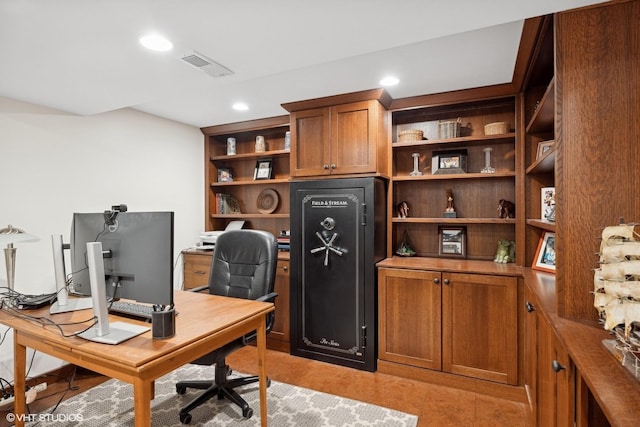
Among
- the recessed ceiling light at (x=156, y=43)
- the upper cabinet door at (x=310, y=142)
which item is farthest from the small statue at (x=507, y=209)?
the recessed ceiling light at (x=156, y=43)

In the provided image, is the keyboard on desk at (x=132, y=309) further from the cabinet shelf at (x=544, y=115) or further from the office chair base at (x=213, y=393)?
the cabinet shelf at (x=544, y=115)

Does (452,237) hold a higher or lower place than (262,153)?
lower

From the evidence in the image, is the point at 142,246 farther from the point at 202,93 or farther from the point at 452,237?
the point at 452,237

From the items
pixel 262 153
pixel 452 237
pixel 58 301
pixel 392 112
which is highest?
pixel 392 112

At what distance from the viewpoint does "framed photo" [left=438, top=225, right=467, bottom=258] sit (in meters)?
3.07

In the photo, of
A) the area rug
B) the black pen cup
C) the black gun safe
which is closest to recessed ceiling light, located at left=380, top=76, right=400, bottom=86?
the black gun safe

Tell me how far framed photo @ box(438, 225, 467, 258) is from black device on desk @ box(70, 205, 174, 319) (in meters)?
2.45

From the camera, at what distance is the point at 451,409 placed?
2.31m

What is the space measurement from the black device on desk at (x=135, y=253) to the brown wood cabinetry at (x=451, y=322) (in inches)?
71.8

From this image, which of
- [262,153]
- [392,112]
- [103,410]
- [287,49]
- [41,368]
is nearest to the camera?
[287,49]

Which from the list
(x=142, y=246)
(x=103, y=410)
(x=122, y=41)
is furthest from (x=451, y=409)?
(x=122, y=41)

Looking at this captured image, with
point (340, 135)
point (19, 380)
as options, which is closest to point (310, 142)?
point (340, 135)

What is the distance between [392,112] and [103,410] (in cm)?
325

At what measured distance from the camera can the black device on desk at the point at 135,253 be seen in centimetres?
143
